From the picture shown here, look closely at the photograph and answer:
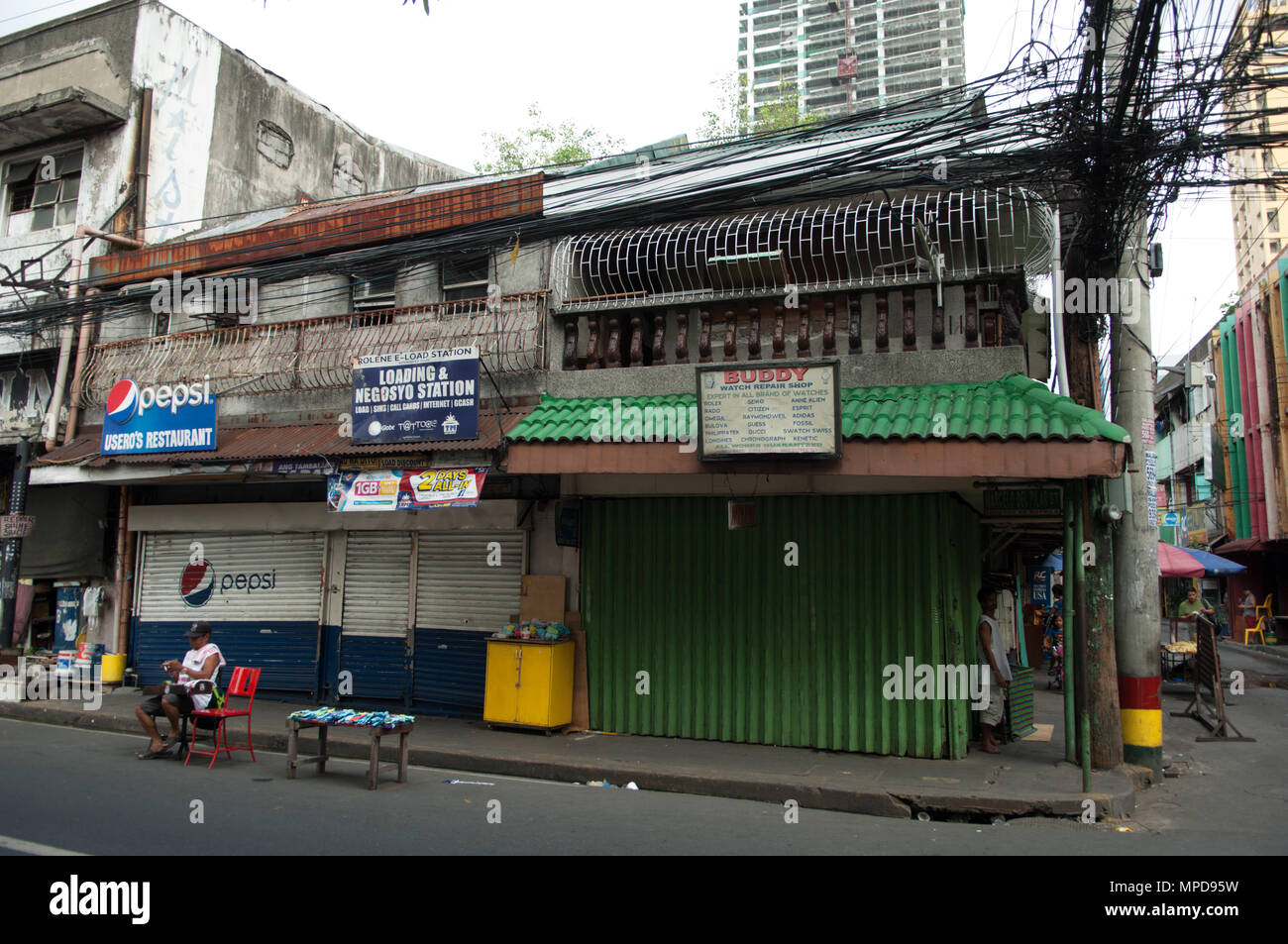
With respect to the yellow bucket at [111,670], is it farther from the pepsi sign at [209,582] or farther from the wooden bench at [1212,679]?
the wooden bench at [1212,679]

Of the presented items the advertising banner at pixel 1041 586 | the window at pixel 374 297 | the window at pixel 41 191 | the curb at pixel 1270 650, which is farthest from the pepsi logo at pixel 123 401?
the curb at pixel 1270 650

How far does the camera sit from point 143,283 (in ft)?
49.6

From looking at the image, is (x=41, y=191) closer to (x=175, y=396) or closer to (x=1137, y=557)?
(x=175, y=396)

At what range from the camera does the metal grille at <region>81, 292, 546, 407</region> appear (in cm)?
1162

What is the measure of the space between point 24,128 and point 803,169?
1471cm

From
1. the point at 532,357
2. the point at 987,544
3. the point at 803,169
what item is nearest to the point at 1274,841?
the point at 987,544

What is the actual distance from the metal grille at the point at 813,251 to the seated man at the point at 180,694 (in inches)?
222

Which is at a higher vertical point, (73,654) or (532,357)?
(532,357)

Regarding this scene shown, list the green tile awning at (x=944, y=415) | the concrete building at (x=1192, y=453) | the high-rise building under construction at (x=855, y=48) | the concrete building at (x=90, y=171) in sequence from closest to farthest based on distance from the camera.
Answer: the green tile awning at (x=944, y=415) < the concrete building at (x=90, y=171) < the concrete building at (x=1192, y=453) < the high-rise building under construction at (x=855, y=48)

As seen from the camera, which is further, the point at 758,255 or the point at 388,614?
the point at 388,614

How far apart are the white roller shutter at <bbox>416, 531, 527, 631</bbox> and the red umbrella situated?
11.6 meters

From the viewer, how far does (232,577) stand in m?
14.1

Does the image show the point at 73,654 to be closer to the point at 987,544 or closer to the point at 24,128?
the point at 24,128

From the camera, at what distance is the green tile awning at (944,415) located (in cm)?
810
